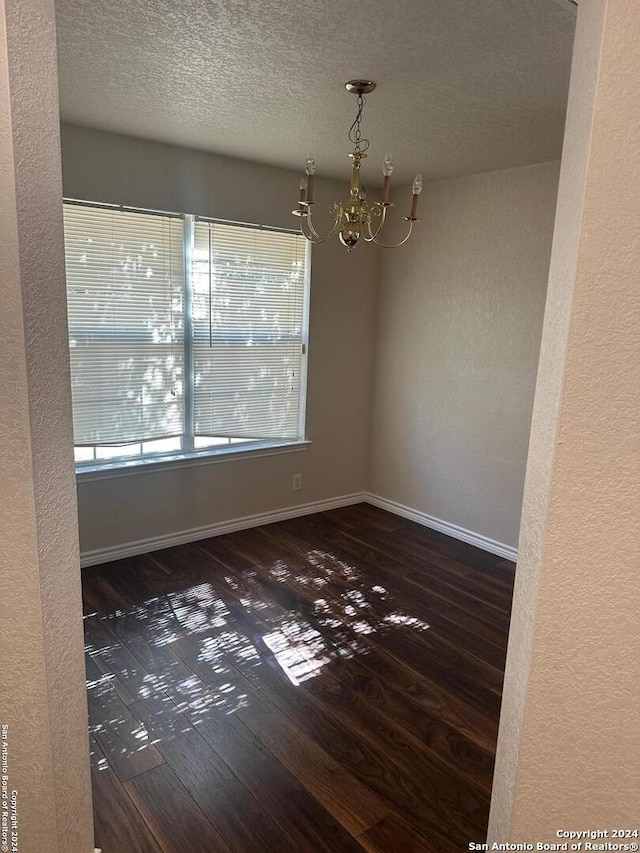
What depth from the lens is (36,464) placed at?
3.62 ft

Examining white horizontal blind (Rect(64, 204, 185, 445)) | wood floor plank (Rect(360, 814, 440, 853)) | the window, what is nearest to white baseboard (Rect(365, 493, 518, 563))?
the window

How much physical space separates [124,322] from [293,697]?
2.30 metres

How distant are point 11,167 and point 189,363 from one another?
2.79 meters

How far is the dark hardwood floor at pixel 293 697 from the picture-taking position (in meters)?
1.82

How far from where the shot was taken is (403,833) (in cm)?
179

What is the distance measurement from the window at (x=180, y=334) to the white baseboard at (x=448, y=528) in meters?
0.97

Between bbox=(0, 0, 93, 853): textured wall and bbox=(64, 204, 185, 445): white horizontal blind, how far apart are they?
2244 mm

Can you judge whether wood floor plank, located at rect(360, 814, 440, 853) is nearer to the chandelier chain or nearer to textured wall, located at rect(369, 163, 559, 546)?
textured wall, located at rect(369, 163, 559, 546)

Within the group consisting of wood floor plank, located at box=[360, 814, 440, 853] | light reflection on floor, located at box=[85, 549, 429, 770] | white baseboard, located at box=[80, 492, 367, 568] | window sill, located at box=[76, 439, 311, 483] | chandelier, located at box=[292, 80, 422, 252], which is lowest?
wood floor plank, located at box=[360, 814, 440, 853]

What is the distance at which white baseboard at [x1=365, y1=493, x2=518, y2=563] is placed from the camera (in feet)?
12.8

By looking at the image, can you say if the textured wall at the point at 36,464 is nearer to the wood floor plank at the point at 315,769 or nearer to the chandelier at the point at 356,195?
the wood floor plank at the point at 315,769

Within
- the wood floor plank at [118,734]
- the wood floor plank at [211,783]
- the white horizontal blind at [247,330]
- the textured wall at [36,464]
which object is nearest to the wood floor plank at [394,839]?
the wood floor plank at [211,783]

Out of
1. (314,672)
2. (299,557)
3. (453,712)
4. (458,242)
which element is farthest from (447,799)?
(458,242)

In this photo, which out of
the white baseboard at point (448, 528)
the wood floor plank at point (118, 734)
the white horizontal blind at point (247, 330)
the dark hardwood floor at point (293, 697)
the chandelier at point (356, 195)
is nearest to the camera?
the dark hardwood floor at point (293, 697)
